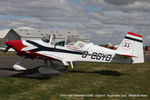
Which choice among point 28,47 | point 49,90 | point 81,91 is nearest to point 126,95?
point 81,91

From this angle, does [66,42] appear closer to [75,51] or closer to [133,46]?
[75,51]

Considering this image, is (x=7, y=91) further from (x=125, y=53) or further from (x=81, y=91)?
(x=125, y=53)

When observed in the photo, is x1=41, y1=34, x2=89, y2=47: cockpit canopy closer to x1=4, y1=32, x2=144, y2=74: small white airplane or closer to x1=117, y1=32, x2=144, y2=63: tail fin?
x1=4, y1=32, x2=144, y2=74: small white airplane

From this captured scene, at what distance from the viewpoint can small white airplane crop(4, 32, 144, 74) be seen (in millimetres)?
10383

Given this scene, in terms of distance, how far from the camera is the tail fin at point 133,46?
10.4 m

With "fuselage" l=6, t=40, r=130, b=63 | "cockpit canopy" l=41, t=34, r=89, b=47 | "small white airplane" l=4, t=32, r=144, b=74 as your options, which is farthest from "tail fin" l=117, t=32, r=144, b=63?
"cockpit canopy" l=41, t=34, r=89, b=47

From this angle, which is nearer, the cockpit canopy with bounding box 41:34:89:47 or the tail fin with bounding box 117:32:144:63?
the tail fin with bounding box 117:32:144:63

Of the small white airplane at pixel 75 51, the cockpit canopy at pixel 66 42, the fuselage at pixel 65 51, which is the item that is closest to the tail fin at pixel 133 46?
the small white airplane at pixel 75 51

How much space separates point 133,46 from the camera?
34.2ft

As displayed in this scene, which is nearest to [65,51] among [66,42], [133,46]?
[66,42]

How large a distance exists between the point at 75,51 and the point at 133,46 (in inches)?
125

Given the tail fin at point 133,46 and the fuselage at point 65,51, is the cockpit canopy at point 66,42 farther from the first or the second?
the tail fin at point 133,46

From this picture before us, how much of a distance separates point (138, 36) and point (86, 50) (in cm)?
295

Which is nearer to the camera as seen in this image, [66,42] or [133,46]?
[133,46]
